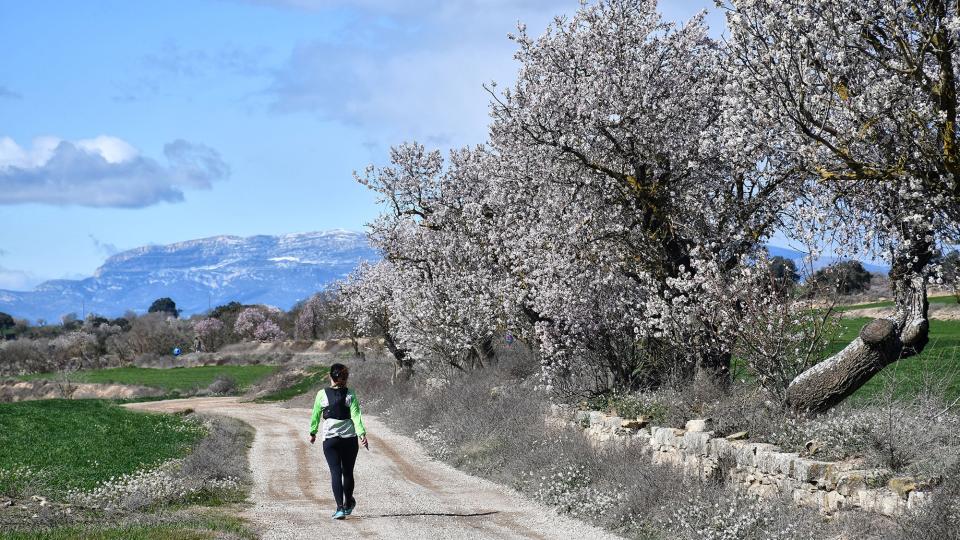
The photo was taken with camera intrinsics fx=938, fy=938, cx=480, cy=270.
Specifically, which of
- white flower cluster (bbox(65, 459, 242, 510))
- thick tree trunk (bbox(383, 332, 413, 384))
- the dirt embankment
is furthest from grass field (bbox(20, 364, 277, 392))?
white flower cluster (bbox(65, 459, 242, 510))

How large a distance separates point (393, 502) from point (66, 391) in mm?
63665

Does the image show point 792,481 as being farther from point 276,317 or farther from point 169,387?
point 276,317

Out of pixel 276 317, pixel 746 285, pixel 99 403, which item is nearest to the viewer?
pixel 746 285

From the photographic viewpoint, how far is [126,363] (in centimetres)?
10738

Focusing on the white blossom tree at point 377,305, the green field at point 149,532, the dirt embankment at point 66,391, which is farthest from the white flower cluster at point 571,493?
the dirt embankment at point 66,391

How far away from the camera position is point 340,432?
15820 mm

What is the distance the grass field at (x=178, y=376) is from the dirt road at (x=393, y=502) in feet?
157

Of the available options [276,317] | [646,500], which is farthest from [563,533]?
[276,317]

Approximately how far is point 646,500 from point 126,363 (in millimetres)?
101968

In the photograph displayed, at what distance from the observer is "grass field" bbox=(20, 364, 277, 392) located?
248ft

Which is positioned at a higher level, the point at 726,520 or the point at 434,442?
the point at 726,520

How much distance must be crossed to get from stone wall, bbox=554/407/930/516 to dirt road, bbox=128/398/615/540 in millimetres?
2393

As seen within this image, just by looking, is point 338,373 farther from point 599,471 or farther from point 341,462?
point 599,471

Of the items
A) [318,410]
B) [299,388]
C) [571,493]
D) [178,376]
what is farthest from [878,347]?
[178,376]
